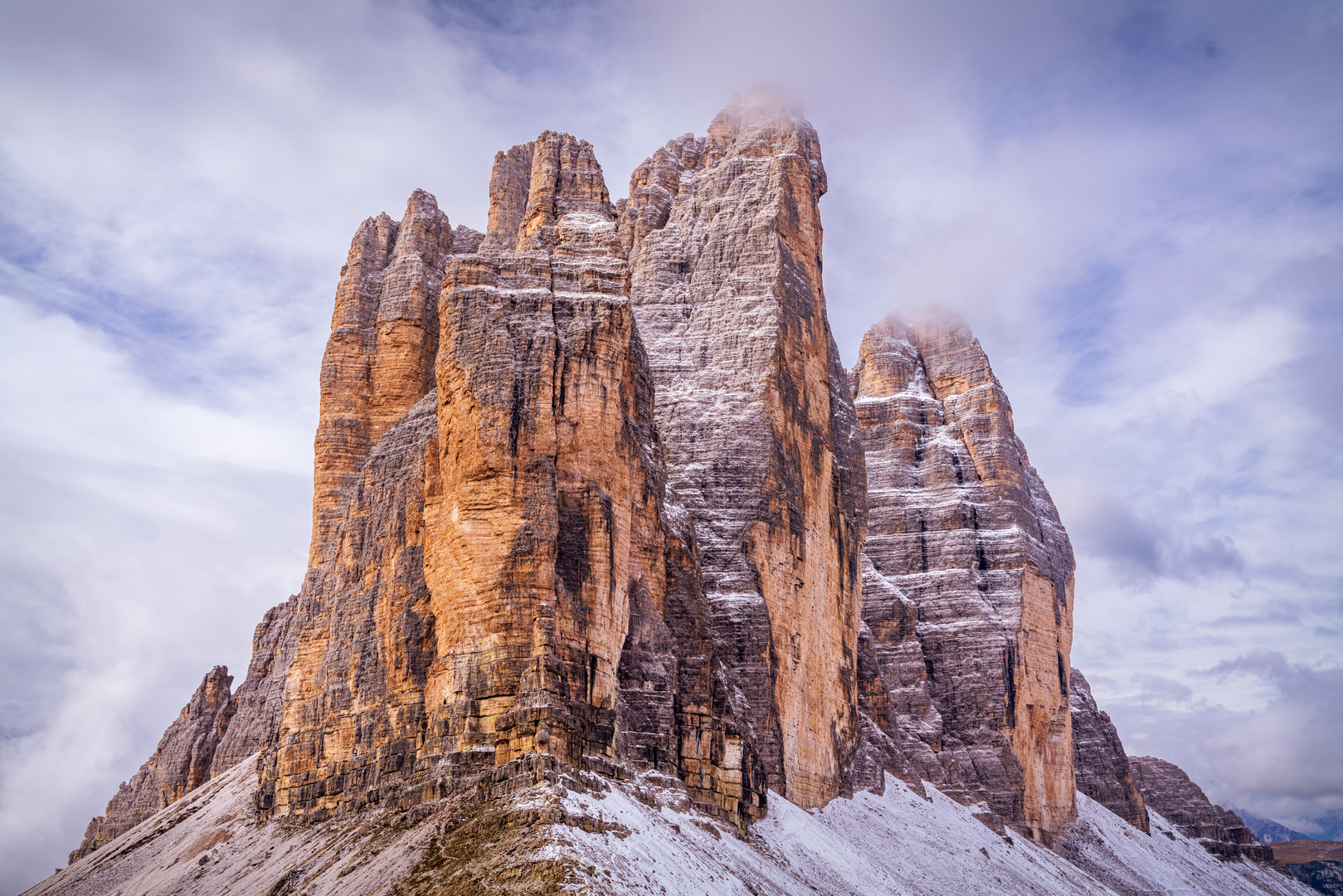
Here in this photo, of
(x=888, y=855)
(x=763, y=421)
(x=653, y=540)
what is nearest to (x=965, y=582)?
(x=763, y=421)

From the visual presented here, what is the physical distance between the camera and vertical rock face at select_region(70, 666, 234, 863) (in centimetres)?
9762

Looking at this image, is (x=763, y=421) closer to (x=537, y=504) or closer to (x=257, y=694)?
(x=537, y=504)

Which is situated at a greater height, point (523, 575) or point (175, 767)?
point (523, 575)

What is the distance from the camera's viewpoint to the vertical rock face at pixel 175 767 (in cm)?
9762

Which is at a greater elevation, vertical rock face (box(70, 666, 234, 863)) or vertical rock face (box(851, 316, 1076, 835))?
vertical rock face (box(851, 316, 1076, 835))

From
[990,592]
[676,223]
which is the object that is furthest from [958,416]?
[676,223]

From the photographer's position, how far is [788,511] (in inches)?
3248

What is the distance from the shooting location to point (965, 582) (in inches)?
4621

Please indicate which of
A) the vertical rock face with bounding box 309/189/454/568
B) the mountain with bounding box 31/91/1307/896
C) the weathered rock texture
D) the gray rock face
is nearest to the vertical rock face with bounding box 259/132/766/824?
the mountain with bounding box 31/91/1307/896

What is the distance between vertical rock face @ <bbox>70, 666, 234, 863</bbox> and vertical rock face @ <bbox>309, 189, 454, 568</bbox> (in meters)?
26.7

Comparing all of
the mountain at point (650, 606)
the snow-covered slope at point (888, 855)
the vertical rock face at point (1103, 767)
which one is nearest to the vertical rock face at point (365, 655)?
the mountain at point (650, 606)

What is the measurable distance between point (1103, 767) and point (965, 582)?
32703 mm

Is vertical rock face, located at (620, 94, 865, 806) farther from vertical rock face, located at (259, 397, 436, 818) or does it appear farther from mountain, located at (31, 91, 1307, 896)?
Result: vertical rock face, located at (259, 397, 436, 818)

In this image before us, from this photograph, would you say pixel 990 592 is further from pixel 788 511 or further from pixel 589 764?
pixel 589 764
